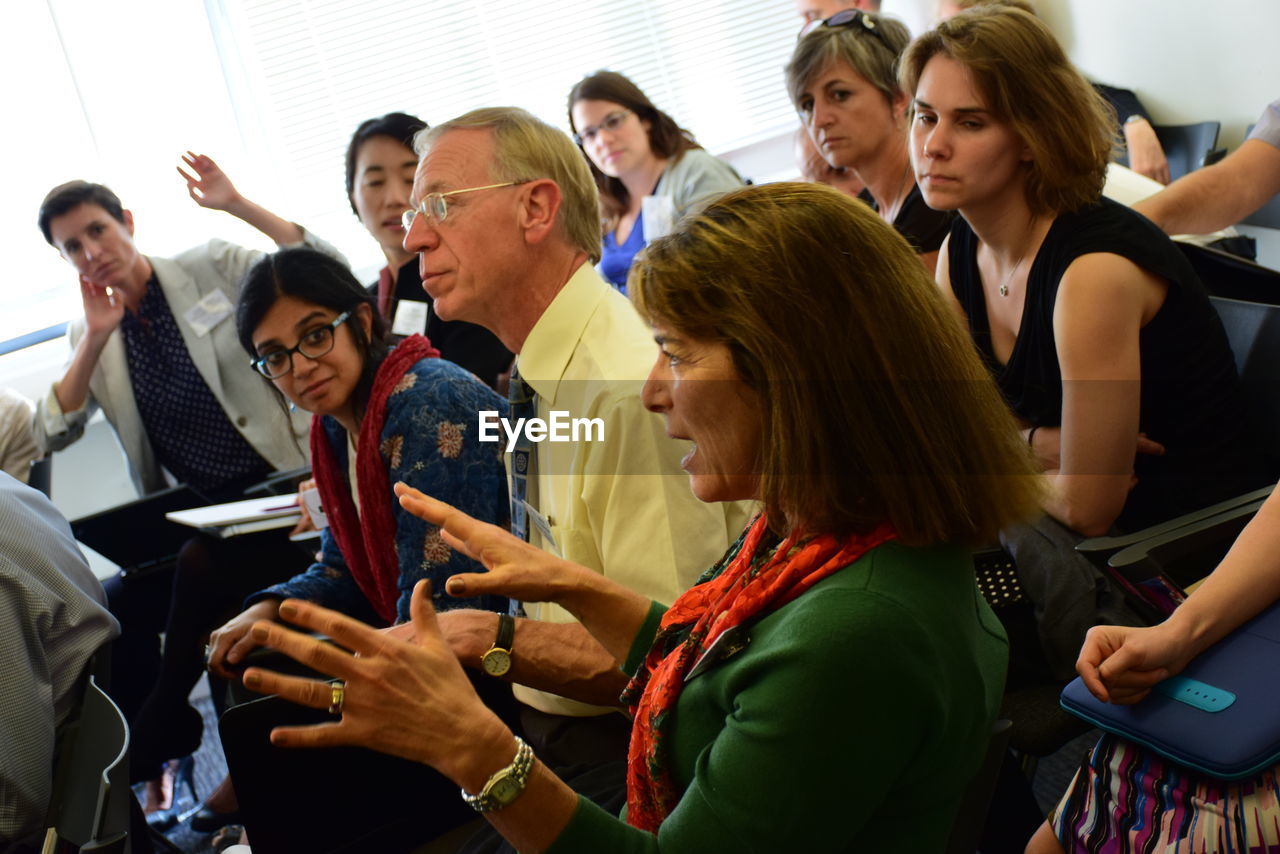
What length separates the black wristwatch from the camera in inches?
59.4

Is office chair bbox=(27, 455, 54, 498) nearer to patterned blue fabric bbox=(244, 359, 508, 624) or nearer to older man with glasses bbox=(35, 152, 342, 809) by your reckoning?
older man with glasses bbox=(35, 152, 342, 809)

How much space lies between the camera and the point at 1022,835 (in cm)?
167

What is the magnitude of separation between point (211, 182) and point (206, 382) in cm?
75

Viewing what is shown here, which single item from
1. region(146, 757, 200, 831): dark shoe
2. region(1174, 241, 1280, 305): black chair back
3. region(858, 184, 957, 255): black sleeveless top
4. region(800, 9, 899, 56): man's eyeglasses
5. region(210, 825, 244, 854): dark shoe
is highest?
region(800, 9, 899, 56): man's eyeglasses

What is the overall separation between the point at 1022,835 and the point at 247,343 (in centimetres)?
178

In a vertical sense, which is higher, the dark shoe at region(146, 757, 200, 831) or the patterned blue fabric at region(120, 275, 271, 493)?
the patterned blue fabric at region(120, 275, 271, 493)

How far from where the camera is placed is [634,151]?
4.15 meters

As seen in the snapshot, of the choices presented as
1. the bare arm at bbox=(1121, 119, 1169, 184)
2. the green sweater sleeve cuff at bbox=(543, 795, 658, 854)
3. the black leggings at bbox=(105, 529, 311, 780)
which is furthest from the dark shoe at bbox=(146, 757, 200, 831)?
the bare arm at bbox=(1121, 119, 1169, 184)

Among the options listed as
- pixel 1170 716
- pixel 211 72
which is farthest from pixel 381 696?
pixel 211 72

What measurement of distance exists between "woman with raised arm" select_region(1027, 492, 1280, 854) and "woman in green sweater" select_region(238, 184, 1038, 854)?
279mm

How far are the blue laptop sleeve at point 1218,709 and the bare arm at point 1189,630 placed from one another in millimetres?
15

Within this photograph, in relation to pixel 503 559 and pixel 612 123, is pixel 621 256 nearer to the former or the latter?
pixel 612 123

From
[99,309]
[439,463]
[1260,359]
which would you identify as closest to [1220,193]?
[1260,359]

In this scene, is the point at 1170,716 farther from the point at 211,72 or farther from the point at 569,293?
the point at 211,72
